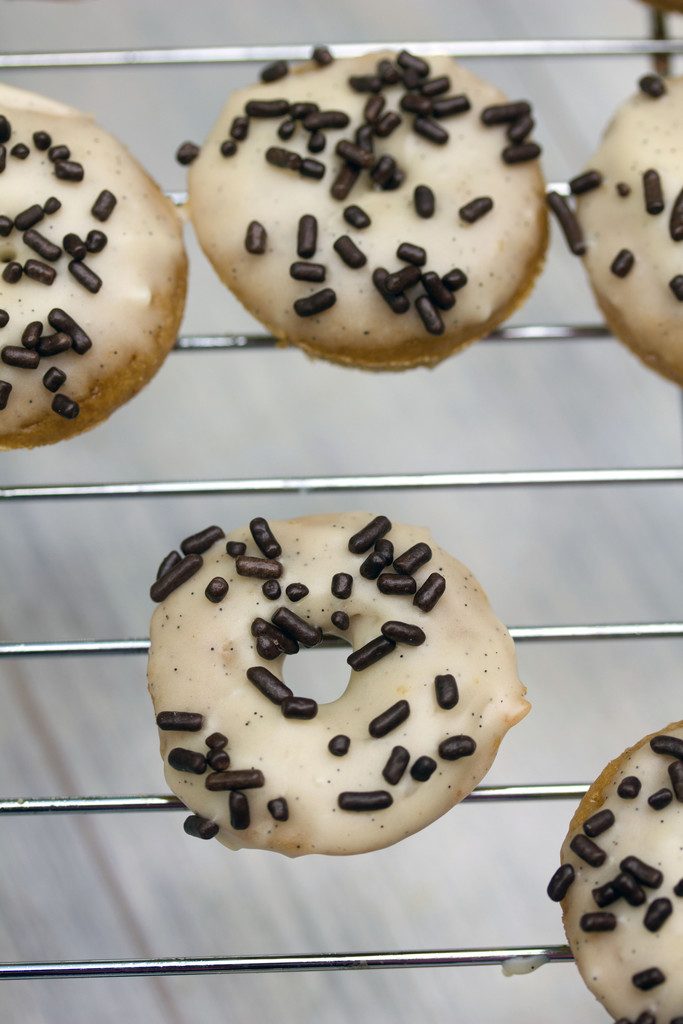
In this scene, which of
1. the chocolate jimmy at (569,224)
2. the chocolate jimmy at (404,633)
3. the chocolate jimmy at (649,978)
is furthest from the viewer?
the chocolate jimmy at (569,224)

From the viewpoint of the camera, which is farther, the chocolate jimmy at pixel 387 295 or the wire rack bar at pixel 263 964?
the chocolate jimmy at pixel 387 295

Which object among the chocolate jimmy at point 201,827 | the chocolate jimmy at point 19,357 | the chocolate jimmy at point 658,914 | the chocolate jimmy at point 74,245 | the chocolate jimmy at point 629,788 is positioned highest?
the chocolate jimmy at point 74,245

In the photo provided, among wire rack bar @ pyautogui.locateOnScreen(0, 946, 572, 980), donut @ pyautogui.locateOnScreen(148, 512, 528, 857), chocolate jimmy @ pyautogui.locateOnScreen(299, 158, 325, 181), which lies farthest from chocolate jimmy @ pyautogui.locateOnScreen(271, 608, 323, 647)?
chocolate jimmy @ pyautogui.locateOnScreen(299, 158, 325, 181)

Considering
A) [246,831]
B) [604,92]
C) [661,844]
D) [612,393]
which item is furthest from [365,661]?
[604,92]

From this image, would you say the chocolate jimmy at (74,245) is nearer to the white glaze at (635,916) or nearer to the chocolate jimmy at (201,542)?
the chocolate jimmy at (201,542)

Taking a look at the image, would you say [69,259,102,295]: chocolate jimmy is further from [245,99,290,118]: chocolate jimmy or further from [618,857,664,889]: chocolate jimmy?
[618,857,664,889]: chocolate jimmy

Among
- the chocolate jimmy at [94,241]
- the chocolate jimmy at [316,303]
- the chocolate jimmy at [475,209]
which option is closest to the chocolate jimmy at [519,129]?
the chocolate jimmy at [475,209]

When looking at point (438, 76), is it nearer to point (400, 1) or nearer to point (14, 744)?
point (400, 1)
